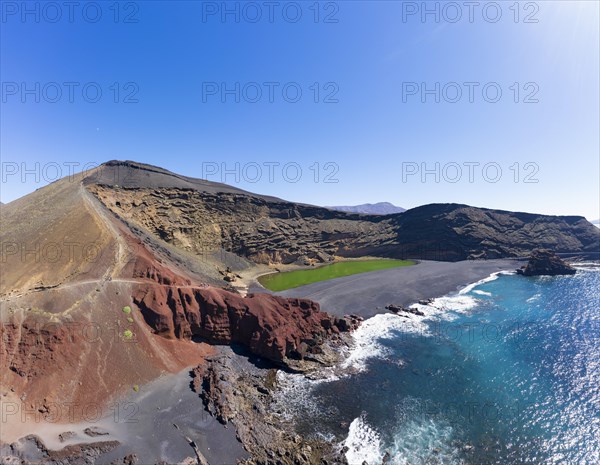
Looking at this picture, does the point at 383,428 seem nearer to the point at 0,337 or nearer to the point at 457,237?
the point at 0,337

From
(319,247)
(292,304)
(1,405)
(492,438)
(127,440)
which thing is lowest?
(492,438)

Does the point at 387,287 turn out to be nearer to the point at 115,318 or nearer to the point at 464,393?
the point at 464,393

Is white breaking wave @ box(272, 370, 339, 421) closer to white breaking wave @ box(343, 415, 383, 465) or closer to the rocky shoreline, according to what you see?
the rocky shoreline

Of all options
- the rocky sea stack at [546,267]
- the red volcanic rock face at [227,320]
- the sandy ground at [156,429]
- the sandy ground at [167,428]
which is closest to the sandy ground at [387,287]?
the rocky sea stack at [546,267]

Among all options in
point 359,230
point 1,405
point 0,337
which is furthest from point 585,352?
point 359,230

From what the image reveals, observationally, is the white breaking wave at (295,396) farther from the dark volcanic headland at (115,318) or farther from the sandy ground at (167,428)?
the sandy ground at (167,428)

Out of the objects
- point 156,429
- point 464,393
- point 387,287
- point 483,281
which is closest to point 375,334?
point 464,393
